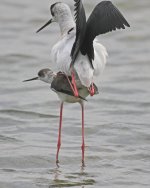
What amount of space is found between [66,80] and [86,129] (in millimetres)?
1463

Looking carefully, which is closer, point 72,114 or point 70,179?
point 70,179

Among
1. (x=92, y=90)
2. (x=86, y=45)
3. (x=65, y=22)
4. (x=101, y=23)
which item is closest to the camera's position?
(x=101, y=23)

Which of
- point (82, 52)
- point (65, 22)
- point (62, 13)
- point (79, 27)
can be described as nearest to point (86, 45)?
point (82, 52)

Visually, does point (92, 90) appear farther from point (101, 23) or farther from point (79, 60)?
point (101, 23)

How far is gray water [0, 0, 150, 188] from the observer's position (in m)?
7.38

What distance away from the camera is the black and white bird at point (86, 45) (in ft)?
23.4

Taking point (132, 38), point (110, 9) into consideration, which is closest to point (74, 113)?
point (110, 9)

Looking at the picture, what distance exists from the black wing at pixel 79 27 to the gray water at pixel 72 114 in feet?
3.93

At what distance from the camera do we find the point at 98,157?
8016mm

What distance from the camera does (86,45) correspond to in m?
7.35

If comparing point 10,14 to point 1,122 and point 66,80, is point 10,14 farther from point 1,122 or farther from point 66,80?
point 66,80

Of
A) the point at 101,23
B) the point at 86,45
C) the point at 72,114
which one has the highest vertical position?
the point at 101,23

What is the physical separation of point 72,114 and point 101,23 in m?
2.96

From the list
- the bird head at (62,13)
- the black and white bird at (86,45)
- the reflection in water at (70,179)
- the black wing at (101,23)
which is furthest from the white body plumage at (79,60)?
the reflection in water at (70,179)
